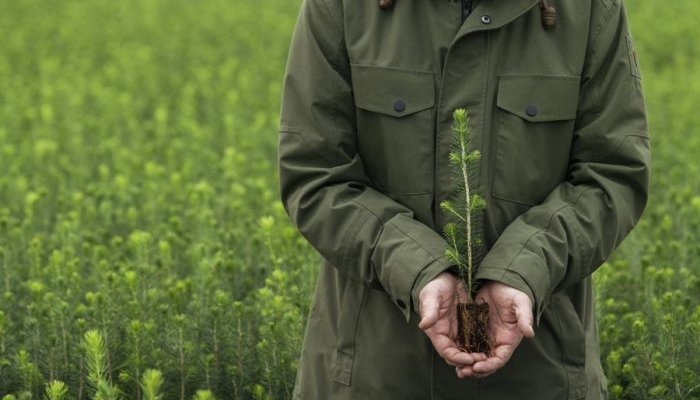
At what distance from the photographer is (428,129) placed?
110 inches

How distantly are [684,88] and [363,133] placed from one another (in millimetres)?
7903

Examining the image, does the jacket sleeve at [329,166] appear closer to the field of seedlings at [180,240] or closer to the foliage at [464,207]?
the foliage at [464,207]

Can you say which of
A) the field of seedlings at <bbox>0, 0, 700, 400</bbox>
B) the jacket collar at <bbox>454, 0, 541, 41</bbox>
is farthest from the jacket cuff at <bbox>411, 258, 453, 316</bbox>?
the field of seedlings at <bbox>0, 0, 700, 400</bbox>

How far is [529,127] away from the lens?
2797 millimetres

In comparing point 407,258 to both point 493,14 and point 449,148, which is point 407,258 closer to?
point 449,148

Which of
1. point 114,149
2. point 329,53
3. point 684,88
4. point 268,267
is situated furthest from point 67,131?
point 329,53

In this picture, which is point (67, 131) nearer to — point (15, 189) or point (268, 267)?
point (15, 189)

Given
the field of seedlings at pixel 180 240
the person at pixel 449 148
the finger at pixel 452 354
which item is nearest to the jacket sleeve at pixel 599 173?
the person at pixel 449 148

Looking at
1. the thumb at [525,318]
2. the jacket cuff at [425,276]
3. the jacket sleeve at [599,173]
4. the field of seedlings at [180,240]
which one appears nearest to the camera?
the thumb at [525,318]

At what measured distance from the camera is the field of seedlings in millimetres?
4164

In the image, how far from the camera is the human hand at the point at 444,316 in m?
2.53

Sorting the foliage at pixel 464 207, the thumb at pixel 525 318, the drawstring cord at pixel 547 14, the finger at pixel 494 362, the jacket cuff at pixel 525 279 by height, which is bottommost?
the finger at pixel 494 362

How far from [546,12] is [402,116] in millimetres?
409

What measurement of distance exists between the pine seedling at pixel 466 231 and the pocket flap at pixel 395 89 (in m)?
0.11
